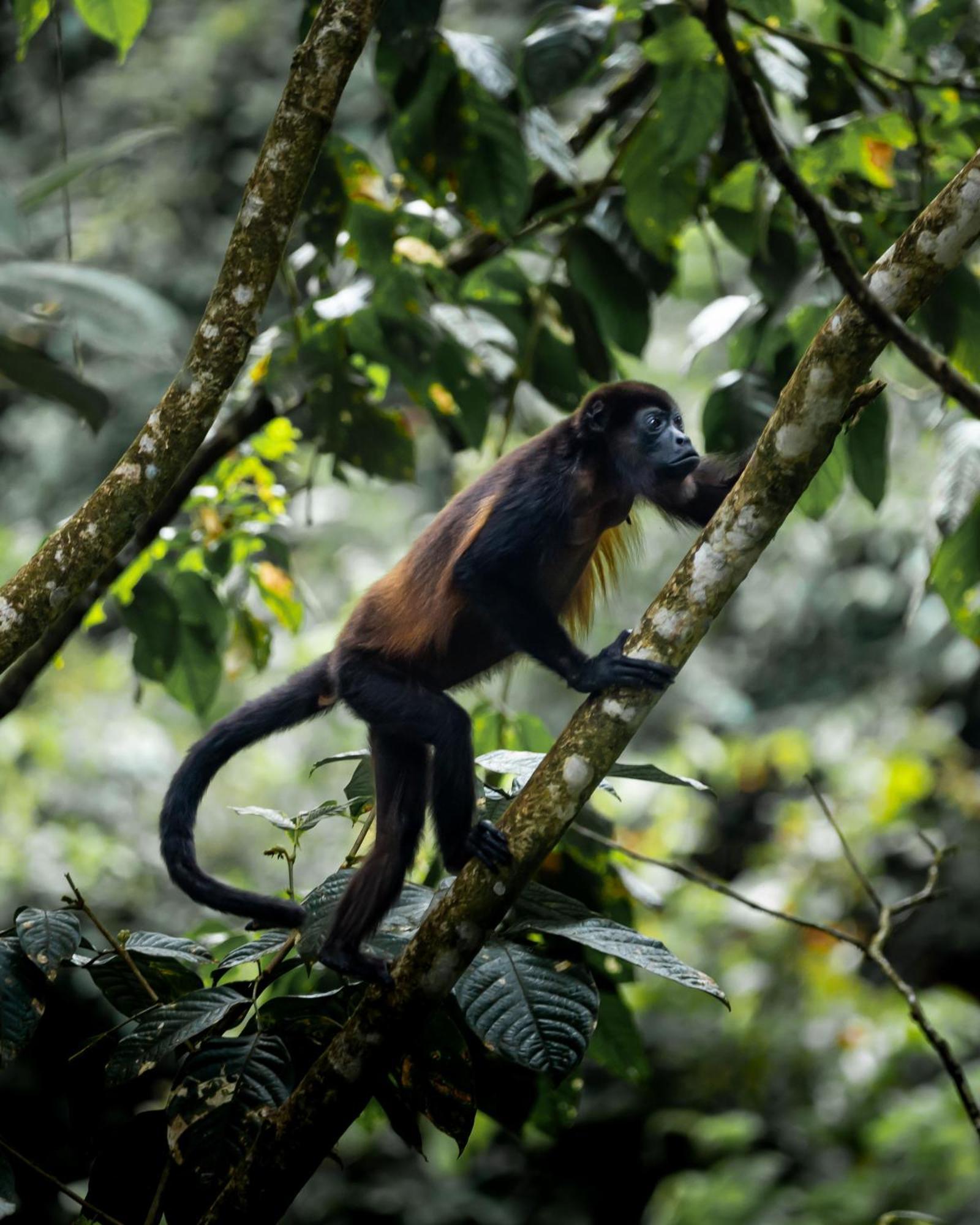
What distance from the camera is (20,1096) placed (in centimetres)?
495

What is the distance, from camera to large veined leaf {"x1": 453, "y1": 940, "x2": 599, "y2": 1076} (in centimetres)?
166

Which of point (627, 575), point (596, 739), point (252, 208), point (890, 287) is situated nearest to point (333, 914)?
point (596, 739)

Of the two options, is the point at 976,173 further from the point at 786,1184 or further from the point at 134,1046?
the point at 786,1184

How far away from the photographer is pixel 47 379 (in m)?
1.00

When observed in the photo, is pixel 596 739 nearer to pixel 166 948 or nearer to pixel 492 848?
pixel 492 848

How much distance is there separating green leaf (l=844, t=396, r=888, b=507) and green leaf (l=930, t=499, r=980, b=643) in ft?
0.82

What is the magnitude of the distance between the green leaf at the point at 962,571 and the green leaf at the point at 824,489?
1.08 ft

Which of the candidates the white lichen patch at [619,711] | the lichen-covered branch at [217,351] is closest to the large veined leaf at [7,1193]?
the lichen-covered branch at [217,351]

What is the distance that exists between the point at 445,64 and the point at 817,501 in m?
1.33

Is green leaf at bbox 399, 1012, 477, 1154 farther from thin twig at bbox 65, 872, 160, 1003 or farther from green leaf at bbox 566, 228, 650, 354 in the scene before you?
green leaf at bbox 566, 228, 650, 354

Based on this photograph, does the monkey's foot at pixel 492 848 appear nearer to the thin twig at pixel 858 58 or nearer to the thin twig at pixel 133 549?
the thin twig at pixel 133 549

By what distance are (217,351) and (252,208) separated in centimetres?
25

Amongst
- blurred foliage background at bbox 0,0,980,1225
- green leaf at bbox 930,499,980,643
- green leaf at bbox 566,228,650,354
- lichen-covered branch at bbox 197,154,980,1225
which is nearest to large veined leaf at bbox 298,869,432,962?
lichen-covered branch at bbox 197,154,980,1225

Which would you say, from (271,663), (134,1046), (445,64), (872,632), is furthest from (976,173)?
(872,632)
